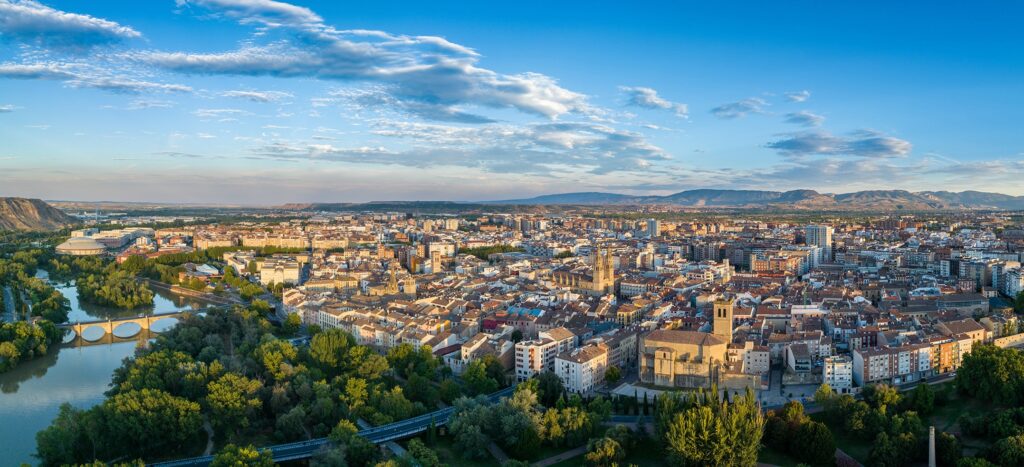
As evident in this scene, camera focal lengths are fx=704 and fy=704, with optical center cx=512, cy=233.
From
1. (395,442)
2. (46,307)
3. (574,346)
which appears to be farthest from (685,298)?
(46,307)

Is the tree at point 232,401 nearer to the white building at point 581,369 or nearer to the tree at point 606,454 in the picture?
the white building at point 581,369

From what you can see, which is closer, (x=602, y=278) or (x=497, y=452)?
(x=497, y=452)

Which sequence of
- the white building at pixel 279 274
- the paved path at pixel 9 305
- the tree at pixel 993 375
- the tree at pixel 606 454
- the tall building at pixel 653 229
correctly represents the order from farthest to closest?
1. the tall building at pixel 653 229
2. the white building at pixel 279 274
3. the paved path at pixel 9 305
4. the tree at pixel 993 375
5. the tree at pixel 606 454

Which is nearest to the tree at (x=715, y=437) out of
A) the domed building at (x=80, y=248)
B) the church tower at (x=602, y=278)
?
the church tower at (x=602, y=278)

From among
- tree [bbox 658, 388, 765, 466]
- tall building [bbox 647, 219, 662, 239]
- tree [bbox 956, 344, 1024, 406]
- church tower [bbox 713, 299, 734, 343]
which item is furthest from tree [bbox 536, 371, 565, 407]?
tall building [bbox 647, 219, 662, 239]

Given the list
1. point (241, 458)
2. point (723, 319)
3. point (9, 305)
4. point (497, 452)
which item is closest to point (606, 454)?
point (497, 452)

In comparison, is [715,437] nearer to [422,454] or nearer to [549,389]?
[549,389]
